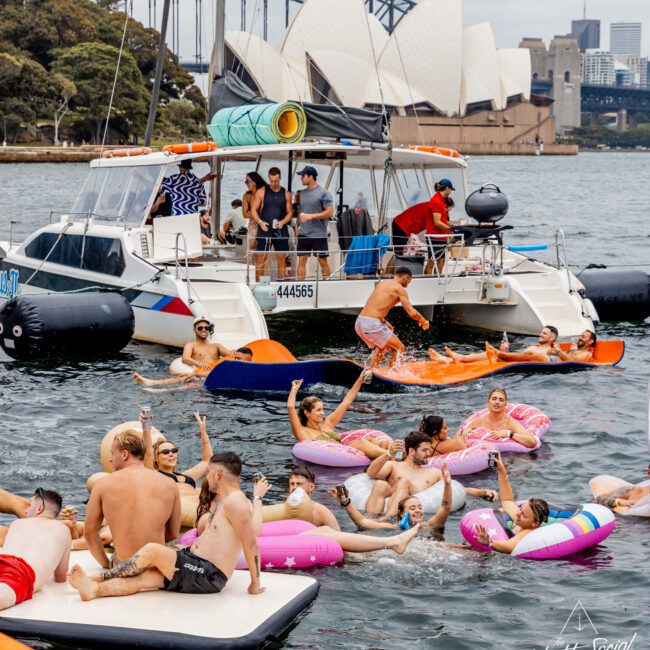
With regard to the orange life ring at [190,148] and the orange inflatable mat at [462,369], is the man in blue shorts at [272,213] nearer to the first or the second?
the orange life ring at [190,148]

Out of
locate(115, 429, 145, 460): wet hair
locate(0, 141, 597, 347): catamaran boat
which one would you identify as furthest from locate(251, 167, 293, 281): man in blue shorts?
locate(115, 429, 145, 460): wet hair

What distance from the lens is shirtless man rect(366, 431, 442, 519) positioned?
420 inches

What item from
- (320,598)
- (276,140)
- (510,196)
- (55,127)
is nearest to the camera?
(320,598)

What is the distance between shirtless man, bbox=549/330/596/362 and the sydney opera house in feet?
28.7

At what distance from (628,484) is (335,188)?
409 inches

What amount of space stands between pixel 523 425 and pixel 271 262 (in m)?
6.37

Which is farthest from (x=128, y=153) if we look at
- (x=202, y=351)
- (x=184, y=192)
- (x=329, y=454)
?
(x=329, y=454)

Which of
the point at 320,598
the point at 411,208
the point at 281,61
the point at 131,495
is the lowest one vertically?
the point at 320,598

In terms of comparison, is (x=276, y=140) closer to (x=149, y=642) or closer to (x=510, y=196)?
(x=149, y=642)

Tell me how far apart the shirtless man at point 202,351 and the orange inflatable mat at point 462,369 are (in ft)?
6.97

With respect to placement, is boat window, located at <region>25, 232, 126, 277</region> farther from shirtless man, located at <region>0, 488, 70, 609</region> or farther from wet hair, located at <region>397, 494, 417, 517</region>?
shirtless man, located at <region>0, 488, 70, 609</region>

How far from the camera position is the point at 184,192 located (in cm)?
1839

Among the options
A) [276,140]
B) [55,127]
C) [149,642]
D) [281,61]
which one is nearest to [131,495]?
[149,642]

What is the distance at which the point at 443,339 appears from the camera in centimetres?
1888
